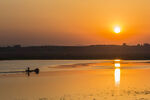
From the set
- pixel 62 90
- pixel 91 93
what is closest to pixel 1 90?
pixel 62 90

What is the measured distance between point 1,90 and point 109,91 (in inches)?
348

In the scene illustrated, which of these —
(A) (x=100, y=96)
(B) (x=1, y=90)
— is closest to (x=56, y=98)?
(A) (x=100, y=96)

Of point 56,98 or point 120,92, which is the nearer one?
point 56,98

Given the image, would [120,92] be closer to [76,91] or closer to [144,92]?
[144,92]

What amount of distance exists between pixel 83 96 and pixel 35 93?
426cm

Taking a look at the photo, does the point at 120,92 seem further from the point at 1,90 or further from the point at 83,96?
the point at 1,90

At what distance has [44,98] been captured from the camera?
20359mm

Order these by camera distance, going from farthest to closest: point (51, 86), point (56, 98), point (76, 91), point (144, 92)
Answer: point (51, 86) < point (76, 91) < point (144, 92) < point (56, 98)

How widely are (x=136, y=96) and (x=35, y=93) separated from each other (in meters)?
7.67

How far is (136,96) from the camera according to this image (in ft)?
66.7

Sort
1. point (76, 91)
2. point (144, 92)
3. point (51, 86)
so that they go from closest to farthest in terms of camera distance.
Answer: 1. point (144, 92)
2. point (76, 91)
3. point (51, 86)

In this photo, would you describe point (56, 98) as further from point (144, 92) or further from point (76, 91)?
point (144, 92)

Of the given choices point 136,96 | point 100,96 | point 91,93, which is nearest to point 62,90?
point 91,93

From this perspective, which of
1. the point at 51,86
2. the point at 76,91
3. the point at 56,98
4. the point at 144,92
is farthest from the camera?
the point at 51,86
